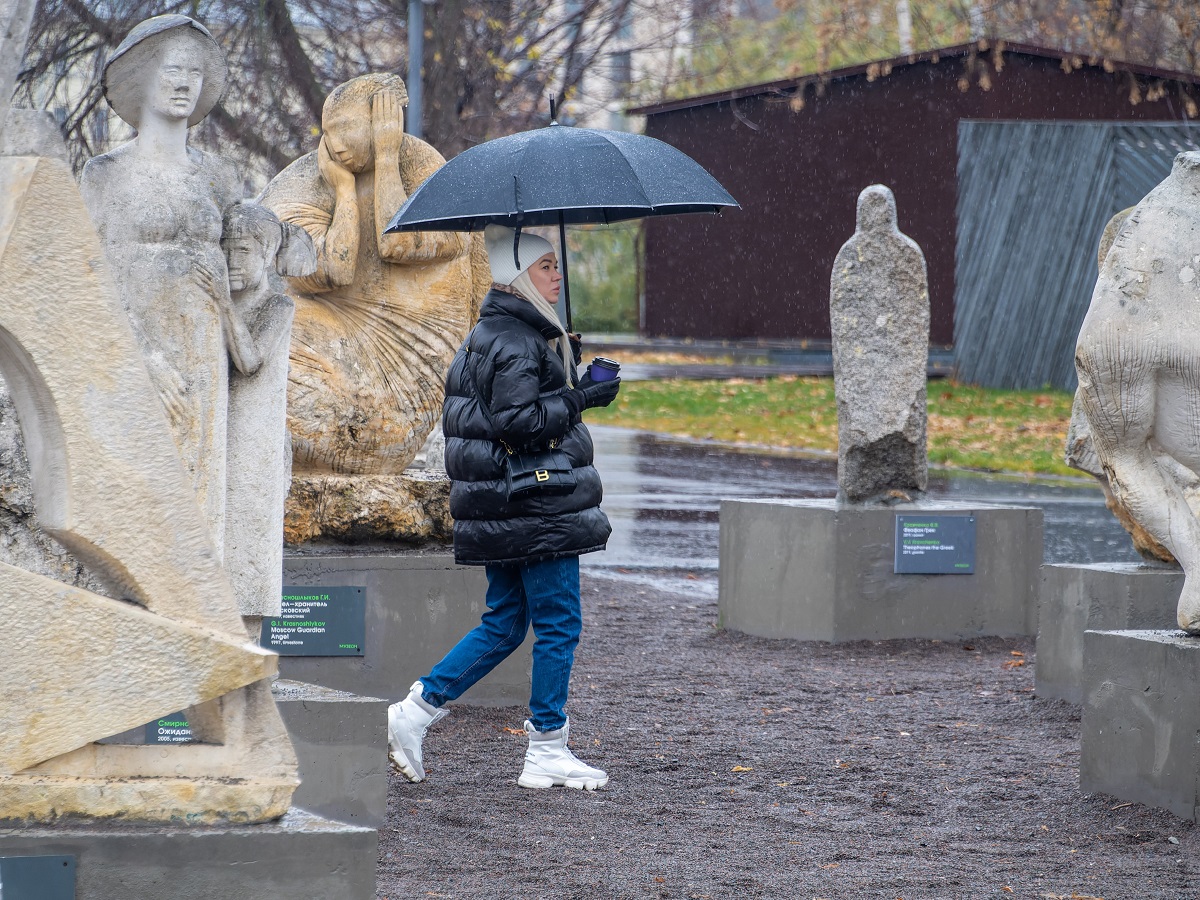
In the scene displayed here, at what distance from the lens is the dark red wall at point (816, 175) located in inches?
1027

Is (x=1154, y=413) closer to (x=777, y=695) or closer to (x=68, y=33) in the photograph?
(x=777, y=695)

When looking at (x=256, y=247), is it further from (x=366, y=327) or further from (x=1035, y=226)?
(x=1035, y=226)

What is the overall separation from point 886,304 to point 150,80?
5.10 m

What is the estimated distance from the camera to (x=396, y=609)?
6711 mm

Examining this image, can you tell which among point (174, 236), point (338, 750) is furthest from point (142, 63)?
point (338, 750)

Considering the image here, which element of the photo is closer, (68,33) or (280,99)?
(68,33)

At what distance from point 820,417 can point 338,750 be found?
1635 centimetres

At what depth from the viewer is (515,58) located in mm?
17969

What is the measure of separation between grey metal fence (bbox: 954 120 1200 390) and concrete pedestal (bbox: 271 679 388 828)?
19446 millimetres

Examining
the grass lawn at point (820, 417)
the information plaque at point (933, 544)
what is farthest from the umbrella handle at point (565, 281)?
the grass lawn at point (820, 417)

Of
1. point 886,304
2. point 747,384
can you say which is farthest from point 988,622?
point 747,384

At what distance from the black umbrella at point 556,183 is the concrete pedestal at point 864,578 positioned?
3198 millimetres

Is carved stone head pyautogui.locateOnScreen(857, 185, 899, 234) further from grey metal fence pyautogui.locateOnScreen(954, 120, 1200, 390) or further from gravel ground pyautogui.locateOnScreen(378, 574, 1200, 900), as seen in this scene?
grey metal fence pyautogui.locateOnScreen(954, 120, 1200, 390)

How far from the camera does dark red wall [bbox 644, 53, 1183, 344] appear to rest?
2608cm
